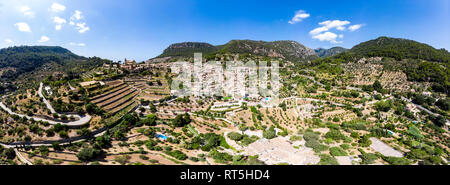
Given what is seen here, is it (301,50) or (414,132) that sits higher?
(301,50)

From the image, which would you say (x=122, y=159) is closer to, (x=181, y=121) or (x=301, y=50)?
(x=181, y=121)

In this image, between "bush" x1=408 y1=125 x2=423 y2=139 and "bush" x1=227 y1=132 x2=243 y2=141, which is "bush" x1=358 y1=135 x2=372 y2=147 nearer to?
"bush" x1=408 y1=125 x2=423 y2=139

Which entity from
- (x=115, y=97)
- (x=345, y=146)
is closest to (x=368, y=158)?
(x=345, y=146)

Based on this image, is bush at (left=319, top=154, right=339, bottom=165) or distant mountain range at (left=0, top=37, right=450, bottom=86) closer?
bush at (left=319, top=154, right=339, bottom=165)

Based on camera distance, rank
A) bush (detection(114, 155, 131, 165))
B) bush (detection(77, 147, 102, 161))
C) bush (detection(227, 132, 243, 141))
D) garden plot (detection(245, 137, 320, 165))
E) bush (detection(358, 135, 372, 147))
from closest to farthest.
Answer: garden plot (detection(245, 137, 320, 165)) → bush (detection(114, 155, 131, 165)) → bush (detection(77, 147, 102, 161)) → bush (detection(358, 135, 372, 147)) → bush (detection(227, 132, 243, 141))

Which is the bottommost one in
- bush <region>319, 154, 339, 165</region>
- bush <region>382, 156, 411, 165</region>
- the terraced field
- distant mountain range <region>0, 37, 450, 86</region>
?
bush <region>382, 156, 411, 165</region>

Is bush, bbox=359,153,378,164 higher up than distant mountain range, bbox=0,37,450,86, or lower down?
lower down

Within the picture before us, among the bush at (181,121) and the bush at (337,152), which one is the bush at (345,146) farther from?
the bush at (181,121)

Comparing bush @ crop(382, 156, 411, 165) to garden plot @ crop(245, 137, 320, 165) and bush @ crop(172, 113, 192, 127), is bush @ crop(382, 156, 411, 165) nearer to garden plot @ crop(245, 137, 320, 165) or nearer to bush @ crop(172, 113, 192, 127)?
garden plot @ crop(245, 137, 320, 165)

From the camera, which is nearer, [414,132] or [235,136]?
[235,136]

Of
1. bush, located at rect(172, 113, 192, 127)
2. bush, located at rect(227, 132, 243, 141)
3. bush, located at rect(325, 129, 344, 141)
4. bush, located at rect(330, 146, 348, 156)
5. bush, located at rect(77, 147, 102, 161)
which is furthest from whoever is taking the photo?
bush, located at rect(172, 113, 192, 127)

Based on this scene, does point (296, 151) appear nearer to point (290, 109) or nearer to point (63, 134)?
point (290, 109)

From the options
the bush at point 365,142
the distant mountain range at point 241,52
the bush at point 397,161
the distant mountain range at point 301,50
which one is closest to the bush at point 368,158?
the bush at point 397,161

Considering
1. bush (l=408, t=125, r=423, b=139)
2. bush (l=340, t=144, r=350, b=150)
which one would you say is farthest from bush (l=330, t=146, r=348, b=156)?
bush (l=408, t=125, r=423, b=139)
